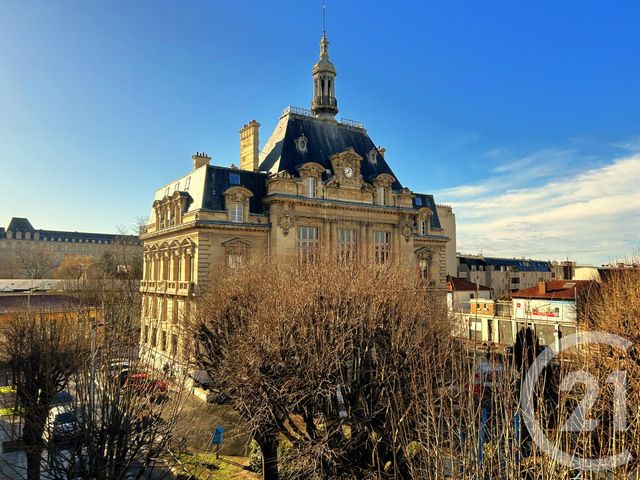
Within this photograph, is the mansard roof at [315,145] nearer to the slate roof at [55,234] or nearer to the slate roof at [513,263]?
the slate roof at [513,263]

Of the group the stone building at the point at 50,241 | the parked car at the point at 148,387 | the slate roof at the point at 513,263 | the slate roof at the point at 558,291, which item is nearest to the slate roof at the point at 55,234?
the stone building at the point at 50,241

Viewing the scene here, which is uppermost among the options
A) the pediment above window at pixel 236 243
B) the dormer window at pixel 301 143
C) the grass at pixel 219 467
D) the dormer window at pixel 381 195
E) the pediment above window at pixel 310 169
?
the dormer window at pixel 301 143

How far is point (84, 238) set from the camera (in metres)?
157

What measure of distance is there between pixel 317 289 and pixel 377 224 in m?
26.1

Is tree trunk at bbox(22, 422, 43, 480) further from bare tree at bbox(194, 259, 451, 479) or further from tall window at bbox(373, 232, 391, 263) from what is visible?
tall window at bbox(373, 232, 391, 263)

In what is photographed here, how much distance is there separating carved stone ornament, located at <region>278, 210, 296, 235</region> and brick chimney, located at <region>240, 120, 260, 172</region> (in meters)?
8.00

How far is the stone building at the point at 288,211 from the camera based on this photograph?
3672 centimetres

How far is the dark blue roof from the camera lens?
120 feet

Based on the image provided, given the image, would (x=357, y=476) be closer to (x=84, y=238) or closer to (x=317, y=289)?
(x=317, y=289)

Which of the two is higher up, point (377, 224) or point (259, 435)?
point (377, 224)

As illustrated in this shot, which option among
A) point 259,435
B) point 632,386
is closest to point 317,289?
point 259,435

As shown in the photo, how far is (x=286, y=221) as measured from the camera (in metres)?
38.2

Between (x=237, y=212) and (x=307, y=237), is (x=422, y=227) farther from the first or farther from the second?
(x=237, y=212)

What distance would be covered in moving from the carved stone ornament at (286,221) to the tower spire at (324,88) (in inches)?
554
